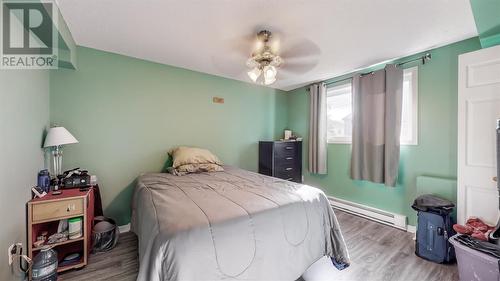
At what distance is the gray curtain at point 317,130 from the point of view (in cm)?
344

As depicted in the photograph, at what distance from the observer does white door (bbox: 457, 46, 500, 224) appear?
1.69 metres

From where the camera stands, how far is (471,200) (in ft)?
5.90

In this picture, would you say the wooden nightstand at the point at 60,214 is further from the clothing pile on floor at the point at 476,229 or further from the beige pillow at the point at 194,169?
the clothing pile on floor at the point at 476,229

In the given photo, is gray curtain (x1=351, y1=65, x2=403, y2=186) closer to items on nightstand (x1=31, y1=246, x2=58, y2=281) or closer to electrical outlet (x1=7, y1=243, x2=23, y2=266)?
items on nightstand (x1=31, y1=246, x2=58, y2=281)

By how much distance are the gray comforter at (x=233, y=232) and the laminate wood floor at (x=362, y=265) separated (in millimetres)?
224

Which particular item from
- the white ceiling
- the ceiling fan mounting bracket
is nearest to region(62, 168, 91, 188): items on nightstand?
the white ceiling

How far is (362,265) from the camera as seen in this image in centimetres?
178

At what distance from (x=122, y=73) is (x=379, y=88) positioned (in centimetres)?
346

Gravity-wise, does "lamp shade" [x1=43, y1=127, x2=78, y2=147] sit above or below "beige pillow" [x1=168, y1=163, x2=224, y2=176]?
above

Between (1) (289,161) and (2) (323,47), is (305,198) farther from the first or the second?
(1) (289,161)

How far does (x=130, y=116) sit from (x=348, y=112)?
3.34 meters

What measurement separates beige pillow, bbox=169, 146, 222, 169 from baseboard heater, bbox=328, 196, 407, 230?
2.21 metres

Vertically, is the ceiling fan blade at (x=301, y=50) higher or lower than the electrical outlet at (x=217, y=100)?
higher

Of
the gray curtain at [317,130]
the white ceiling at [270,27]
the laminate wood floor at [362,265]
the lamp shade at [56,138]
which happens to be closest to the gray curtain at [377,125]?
the white ceiling at [270,27]
